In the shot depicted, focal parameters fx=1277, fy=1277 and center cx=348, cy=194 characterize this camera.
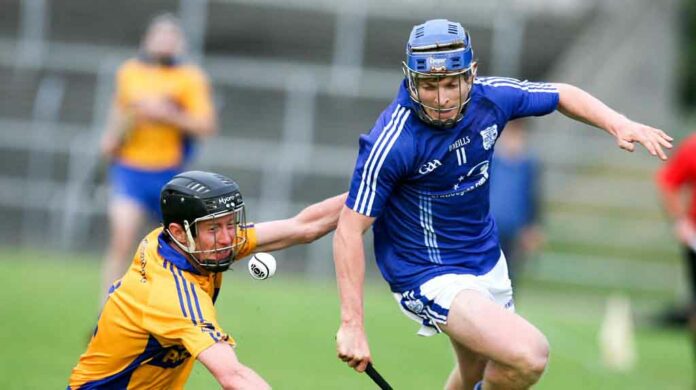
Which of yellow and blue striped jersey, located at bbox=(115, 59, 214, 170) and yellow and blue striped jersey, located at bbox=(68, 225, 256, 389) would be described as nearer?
yellow and blue striped jersey, located at bbox=(68, 225, 256, 389)

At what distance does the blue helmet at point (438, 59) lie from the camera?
220 inches

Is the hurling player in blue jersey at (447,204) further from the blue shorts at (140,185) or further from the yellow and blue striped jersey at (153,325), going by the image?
the blue shorts at (140,185)

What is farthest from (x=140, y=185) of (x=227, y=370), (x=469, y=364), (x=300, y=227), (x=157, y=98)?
(x=227, y=370)

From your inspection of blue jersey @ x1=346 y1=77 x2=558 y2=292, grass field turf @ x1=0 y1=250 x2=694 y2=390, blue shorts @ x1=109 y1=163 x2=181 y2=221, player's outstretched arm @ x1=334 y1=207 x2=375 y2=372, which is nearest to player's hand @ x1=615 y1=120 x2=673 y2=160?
blue jersey @ x1=346 y1=77 x2=558 y2=292

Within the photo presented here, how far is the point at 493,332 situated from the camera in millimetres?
5602

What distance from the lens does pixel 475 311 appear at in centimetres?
572

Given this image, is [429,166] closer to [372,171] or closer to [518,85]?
[372,171]

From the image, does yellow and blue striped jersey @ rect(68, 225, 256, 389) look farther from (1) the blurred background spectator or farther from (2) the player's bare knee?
(1) the blurred background spectator

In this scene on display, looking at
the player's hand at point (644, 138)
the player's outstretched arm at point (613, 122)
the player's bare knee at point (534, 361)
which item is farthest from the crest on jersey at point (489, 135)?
the player's bare knee at point (534, 361)

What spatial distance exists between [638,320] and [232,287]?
4.23 meters

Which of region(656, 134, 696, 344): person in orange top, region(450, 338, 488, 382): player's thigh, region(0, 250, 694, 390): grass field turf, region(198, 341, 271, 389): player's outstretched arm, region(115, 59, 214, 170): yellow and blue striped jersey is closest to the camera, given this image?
region(198, 341, 271, 389): player's outstretched arm

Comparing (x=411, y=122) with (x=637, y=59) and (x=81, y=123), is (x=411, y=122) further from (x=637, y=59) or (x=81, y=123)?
(x=637, y=59)

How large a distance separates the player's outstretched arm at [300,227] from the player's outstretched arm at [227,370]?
97cm

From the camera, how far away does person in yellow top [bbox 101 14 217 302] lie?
1018 centimetres
